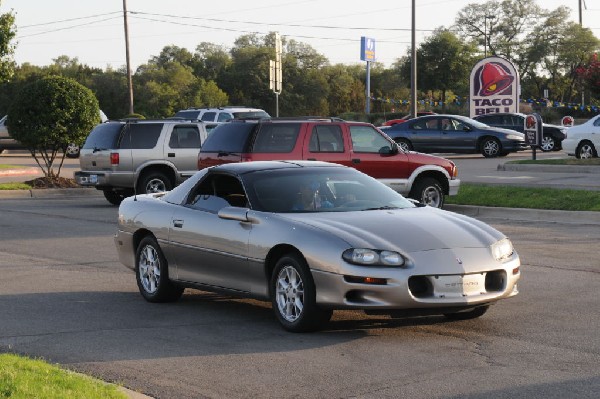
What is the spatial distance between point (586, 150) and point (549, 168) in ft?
12.2

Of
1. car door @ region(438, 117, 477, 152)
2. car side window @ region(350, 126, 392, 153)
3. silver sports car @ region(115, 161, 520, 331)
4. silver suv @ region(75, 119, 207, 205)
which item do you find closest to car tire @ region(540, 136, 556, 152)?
car door @ region(438, 117, 477, 152)

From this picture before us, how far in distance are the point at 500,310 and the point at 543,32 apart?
95.2 meters

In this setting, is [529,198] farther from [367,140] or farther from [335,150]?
[335,150]

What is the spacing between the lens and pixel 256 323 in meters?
9.97

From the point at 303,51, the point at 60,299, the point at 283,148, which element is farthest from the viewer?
the point at 303,51

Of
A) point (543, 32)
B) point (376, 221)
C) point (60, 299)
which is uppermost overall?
point (543, 32)

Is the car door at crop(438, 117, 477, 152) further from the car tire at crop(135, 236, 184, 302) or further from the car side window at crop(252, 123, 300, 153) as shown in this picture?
the car tire at crop(135, 236, 184, 302)

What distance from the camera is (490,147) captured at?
39062 mm

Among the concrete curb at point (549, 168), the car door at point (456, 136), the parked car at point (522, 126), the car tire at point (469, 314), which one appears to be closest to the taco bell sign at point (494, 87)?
the parked car at point (522, 126)

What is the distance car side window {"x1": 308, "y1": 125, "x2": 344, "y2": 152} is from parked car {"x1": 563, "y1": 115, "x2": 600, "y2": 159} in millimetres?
13972

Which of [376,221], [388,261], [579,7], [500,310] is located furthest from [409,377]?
[579,7]

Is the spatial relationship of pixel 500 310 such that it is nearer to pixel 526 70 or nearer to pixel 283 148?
pixel 283 148

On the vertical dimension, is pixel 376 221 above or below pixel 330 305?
above

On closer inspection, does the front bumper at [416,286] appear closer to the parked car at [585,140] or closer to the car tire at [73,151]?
the parked car at [585,140]
